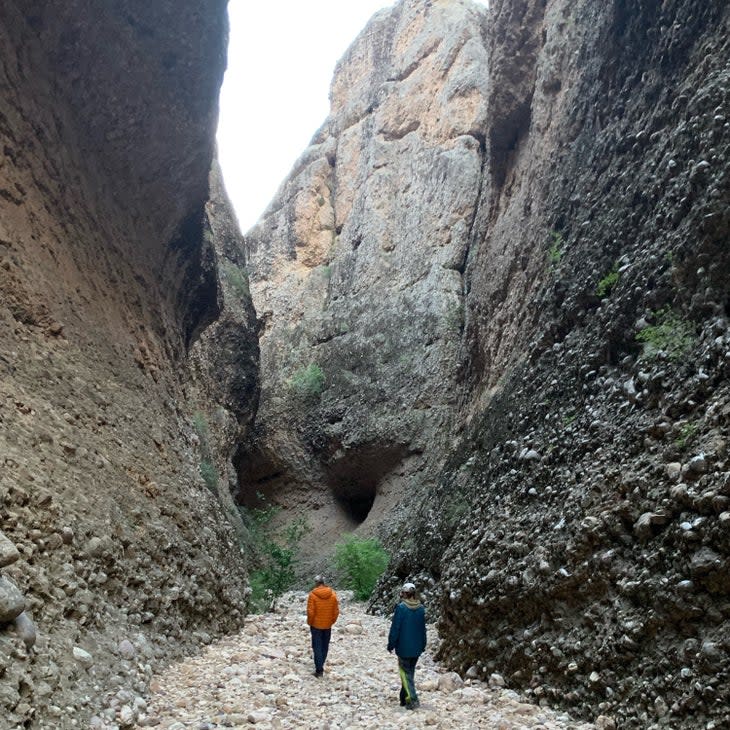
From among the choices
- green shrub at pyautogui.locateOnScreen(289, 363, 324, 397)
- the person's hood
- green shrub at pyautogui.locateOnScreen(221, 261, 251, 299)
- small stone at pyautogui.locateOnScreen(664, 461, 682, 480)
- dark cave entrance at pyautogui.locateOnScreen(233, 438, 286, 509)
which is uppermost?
green shrub at pyautogui.locateOnScreen(221, 261, 251, 299)

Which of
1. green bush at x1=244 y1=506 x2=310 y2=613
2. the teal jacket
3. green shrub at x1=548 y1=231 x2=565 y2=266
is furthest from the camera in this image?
green bush at x1=244 y1=506 x2=310 y2=613

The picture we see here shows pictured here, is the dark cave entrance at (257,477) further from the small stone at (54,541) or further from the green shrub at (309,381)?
the small stone at (54,541)

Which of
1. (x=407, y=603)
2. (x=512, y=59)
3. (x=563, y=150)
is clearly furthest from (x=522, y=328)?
(x=512, y=59)

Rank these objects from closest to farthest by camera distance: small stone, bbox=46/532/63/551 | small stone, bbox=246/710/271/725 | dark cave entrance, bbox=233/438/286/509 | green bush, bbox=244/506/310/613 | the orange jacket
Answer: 1. small stone, bbox=246/710/271/725
2. small stone, bbox=46/532/63/551
3. the orange jacket
4. green bush, bbox=244/506/310/613
5. dark cave entrance, bbox=233/438/286/509

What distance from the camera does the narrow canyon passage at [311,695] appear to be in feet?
16.2

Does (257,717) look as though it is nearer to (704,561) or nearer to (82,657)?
(82,657)

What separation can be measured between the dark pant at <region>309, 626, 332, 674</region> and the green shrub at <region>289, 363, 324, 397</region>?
17143 millimetres

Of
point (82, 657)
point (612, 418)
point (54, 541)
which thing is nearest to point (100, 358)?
point (54, 541)

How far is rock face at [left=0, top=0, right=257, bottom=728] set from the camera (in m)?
4.71

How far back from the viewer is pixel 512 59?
46.1ft

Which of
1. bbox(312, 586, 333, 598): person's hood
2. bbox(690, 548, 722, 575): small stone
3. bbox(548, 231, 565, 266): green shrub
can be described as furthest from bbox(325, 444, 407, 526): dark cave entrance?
bbox(690, 548, 722, 575): small stone

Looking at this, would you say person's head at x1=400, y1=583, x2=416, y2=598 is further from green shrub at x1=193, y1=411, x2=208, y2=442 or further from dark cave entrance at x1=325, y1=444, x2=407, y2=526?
dark cave entrance at x1=325, y1=444, x2=407, y2=526

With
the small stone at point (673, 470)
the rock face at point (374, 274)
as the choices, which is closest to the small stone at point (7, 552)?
the small stone at point (673, 470)

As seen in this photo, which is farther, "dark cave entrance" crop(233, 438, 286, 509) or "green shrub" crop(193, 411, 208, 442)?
"dark cave entrance" crop(233, 438, 286, 509)
